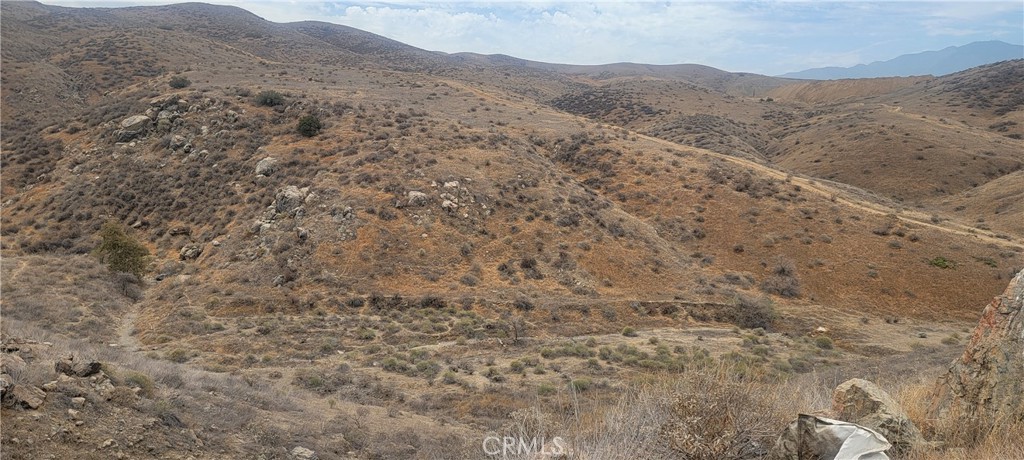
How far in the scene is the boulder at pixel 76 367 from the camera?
20.1 feet

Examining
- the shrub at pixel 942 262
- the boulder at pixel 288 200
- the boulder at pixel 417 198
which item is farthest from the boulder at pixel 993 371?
Result: the boulder at pixel 288 200

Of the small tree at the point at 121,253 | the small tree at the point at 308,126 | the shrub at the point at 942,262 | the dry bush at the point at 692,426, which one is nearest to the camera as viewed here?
the dry bush at the point at 692,426

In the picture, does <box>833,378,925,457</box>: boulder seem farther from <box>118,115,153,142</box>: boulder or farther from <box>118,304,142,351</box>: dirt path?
<box>118,115,153,142</box>: boulder

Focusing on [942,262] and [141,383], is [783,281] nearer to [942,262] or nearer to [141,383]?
[942,262]

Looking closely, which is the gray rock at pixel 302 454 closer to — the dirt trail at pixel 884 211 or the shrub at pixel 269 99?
the dirt trail at pixel 884 211

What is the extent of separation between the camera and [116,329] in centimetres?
1559

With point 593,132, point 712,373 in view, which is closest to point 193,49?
point 593,132

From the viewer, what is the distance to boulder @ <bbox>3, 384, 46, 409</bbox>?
4.91 meters

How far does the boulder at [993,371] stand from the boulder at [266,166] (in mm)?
28931

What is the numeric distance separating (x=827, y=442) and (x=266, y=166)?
2893cm

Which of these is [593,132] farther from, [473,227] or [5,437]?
[5,437]

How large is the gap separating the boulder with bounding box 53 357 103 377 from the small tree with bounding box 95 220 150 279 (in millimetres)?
15986

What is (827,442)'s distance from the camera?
13.1ft

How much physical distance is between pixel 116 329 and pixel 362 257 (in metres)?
8.61
